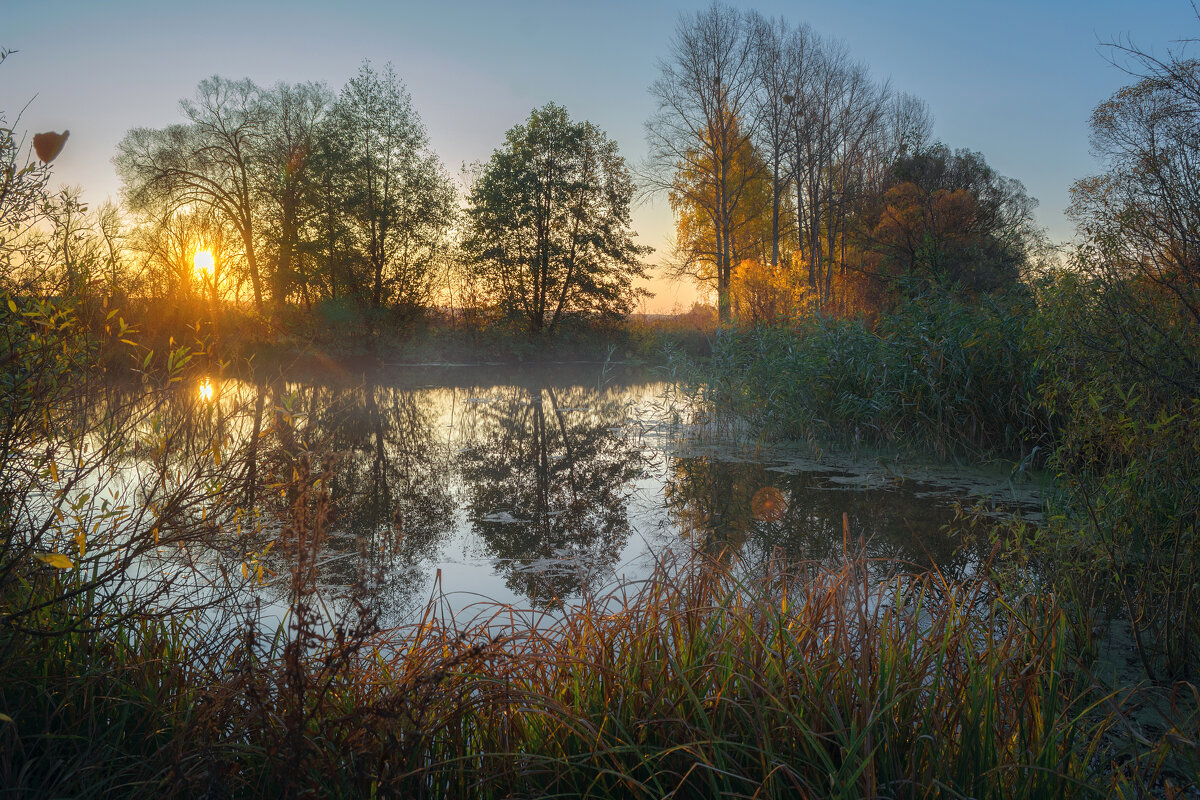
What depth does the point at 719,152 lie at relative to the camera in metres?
21.6

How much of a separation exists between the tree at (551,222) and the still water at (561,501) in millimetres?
16509

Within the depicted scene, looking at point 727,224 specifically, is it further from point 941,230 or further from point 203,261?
point 203,261

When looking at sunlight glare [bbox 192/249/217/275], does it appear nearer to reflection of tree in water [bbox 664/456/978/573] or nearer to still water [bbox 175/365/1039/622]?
still water [bbox 175/365/1039/622]

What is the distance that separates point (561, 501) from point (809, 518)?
2.09 metres

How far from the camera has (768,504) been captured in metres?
6.42

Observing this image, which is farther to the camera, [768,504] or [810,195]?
[810,195]

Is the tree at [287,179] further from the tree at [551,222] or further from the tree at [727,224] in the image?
the tree at [727,224]

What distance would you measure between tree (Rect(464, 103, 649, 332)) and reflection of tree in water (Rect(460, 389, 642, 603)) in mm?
15238

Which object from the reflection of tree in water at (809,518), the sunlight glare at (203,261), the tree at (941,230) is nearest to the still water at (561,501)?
the reflection of tree in water at (809,518)

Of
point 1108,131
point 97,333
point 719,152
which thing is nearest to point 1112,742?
point 1108,131

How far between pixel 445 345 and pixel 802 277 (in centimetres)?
1264

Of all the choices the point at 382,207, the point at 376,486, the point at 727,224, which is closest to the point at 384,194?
the point at 382,207

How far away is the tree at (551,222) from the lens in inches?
1072

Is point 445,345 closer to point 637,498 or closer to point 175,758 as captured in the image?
point 637,498
